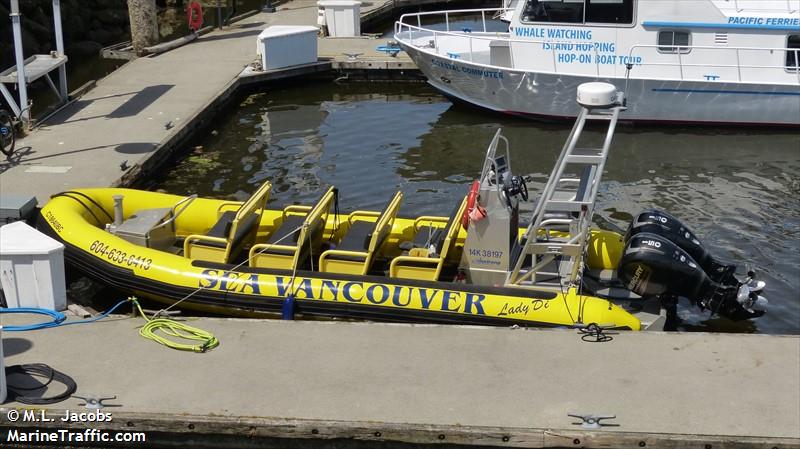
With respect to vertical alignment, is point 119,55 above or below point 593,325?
above

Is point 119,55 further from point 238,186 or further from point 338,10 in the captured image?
point 238,186

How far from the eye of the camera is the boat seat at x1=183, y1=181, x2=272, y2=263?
33.8 ft

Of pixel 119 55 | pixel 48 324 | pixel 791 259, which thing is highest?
pixel 119 55

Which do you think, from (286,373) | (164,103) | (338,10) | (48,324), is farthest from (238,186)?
(338,10)

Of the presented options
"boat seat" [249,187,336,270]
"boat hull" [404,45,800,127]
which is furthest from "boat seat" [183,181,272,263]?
"boat hull" [404,45,800,127]

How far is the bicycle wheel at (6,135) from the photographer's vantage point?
14.2 meters

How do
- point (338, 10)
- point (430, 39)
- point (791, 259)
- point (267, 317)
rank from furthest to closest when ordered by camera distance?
point (338, 10) → point (430, 39) → point (791, 259) → point (267, 317)

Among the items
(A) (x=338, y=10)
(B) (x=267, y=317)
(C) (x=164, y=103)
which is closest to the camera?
(B) (x=267, y=317)

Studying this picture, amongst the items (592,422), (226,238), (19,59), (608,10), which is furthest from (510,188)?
(608,10)

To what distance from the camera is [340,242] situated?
10570 millimetres

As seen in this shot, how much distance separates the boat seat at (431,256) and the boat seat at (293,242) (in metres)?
0.98

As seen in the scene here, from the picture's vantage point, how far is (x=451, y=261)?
10531mm

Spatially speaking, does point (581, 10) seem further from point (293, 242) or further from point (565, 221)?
point (293, 242)

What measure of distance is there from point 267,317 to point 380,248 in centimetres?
155
